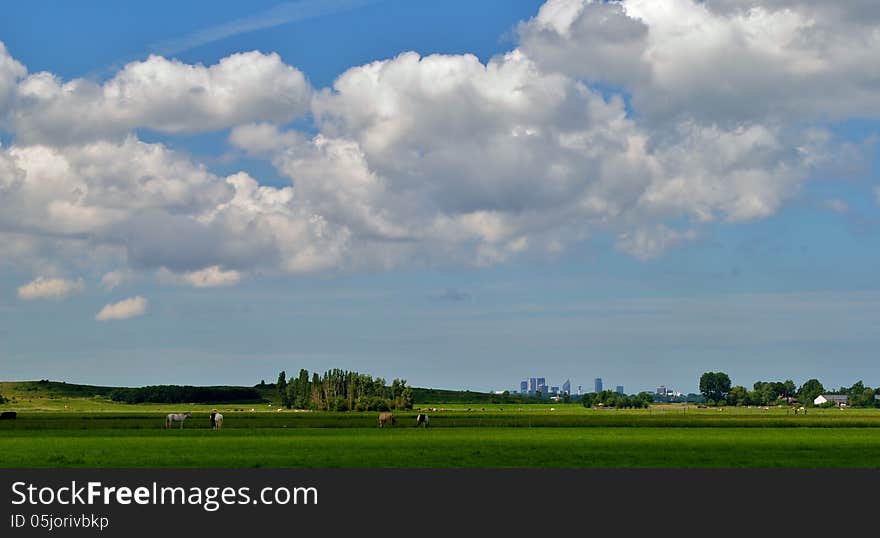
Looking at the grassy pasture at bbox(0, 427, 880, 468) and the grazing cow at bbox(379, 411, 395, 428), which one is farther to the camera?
the grazing cow at bbox(379, 411, 395, 428)

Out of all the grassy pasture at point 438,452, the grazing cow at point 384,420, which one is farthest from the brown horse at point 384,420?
the grassy pasture at point 438,452

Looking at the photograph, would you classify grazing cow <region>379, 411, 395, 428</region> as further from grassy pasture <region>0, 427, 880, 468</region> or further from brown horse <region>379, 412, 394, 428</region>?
grassy pasture <region>0, 427, 880, 468</region>

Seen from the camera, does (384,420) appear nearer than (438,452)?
No

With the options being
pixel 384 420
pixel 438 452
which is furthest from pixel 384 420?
pixel 438 452

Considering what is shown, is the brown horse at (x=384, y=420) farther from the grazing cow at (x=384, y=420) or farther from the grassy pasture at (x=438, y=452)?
the grassy pasture at (x=438, y=452)

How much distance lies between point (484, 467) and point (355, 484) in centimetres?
936

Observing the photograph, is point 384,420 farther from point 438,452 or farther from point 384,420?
point 438,452

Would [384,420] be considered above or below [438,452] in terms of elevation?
above

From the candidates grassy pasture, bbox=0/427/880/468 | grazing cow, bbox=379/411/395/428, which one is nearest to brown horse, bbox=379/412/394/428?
grazing cow, bbox=379/411/395/428

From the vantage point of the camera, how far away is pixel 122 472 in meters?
A: 42.2

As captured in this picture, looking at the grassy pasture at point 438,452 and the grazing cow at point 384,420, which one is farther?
the grazing cow at point 384,420

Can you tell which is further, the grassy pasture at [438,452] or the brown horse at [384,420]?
the brown horse at [384,420]

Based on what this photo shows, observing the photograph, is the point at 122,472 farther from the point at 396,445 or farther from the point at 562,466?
the point at 396,445

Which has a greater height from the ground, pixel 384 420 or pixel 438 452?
pixel 384 420
